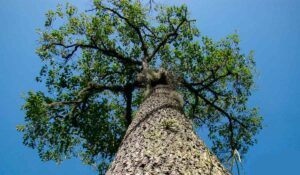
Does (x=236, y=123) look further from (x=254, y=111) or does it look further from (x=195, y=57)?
(x=195, y=57)

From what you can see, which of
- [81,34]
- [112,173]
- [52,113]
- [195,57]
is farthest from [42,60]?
[112,173]

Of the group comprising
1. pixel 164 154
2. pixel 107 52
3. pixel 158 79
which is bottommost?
pixel 164 154

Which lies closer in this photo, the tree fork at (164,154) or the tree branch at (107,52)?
the tree fork at (164,154)

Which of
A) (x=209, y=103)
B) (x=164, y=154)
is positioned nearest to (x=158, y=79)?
(x=209, y=103)

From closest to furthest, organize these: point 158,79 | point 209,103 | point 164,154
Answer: point 164,154 < point 158,79 < point 209,103

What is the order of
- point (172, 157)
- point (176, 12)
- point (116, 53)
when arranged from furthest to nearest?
point (176, 12) < point (116, 53) < point (172, 157)

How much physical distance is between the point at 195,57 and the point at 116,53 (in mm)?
3637

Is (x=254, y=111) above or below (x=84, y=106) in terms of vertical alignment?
above

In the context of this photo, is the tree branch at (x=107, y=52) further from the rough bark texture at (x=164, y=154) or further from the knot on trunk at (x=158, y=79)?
Answer: the rough bark texture at (x=164, y=154)

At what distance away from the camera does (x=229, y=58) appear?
44.2 feet

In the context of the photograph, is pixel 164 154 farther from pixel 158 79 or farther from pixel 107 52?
pixel 107 52

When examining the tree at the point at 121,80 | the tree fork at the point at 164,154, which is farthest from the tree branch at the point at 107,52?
the tree fork at the point at 164,154

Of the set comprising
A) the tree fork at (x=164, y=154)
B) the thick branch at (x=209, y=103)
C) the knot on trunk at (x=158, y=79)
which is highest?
the thick branch at (x=209, y=103)

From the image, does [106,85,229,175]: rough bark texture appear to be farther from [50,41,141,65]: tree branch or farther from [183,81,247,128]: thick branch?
[50,41,141,65]: tree branch
